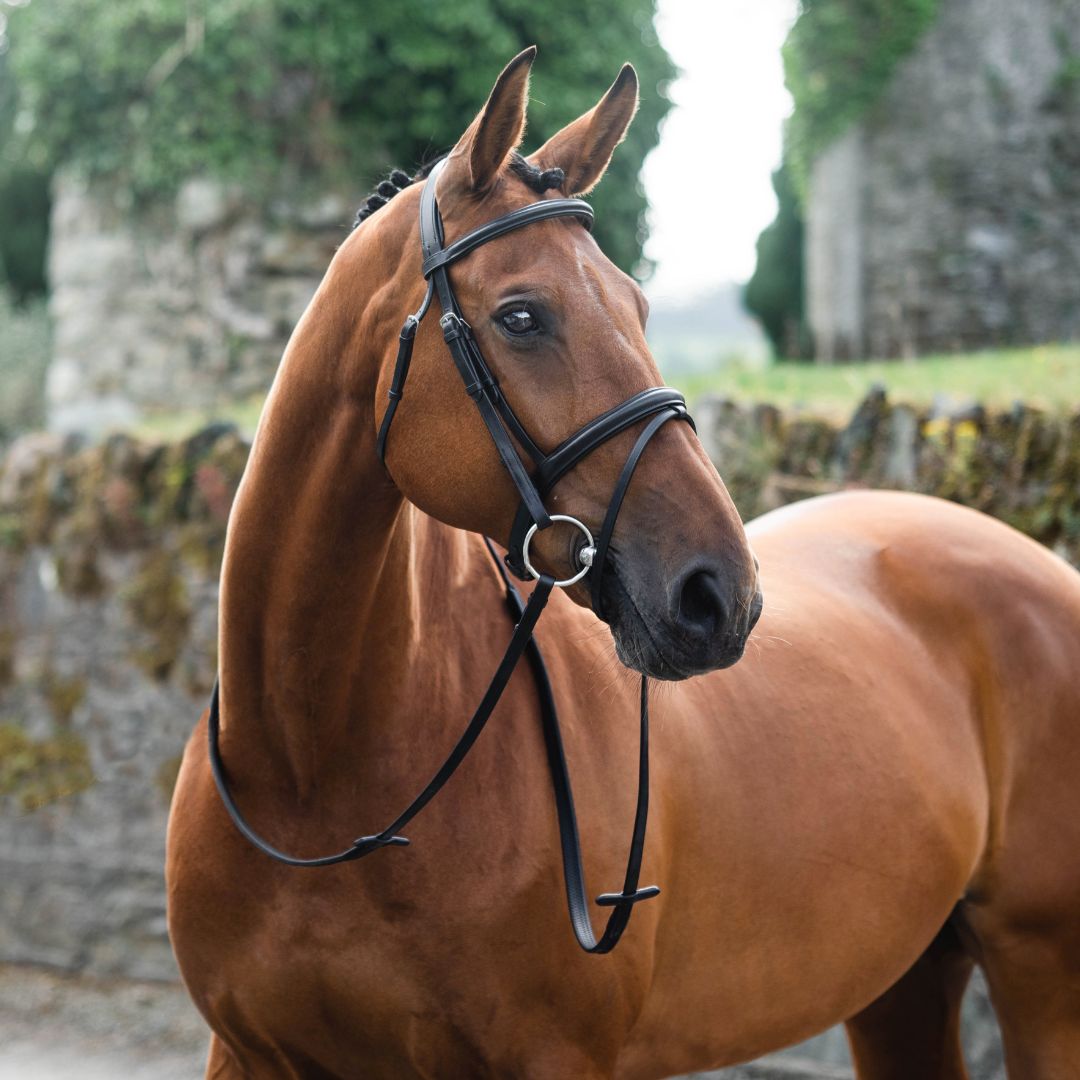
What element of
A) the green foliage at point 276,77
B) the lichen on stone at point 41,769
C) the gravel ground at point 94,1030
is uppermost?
the green foliage at point 276,77

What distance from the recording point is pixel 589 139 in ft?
6.54

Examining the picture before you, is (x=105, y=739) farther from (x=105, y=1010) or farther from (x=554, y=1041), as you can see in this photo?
(x=554, y=1041)

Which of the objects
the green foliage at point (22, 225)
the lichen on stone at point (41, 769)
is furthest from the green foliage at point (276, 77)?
the green foliage at point (22, 225)

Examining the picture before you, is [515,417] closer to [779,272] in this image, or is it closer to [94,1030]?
[94,1030]

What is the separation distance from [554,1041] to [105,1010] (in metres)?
3.64

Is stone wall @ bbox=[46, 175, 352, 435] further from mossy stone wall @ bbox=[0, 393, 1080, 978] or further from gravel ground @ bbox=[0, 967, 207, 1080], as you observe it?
gravel ground @ bbox=[0, 967, 207, 1080]

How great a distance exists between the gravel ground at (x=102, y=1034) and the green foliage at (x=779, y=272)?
13.5 m

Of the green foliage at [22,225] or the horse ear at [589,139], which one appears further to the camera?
the green foliage at [22,225]

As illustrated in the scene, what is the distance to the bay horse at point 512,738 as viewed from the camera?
69.2 inches

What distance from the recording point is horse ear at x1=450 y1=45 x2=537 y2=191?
69.0 inches

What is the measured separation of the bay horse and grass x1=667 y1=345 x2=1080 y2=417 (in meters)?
2.11

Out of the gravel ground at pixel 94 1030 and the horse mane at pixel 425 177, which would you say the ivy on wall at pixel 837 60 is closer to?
the gravel ground at pixel 94 1030

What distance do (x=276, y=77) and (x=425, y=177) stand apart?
816 centimetres

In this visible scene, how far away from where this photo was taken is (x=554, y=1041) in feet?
6.39
